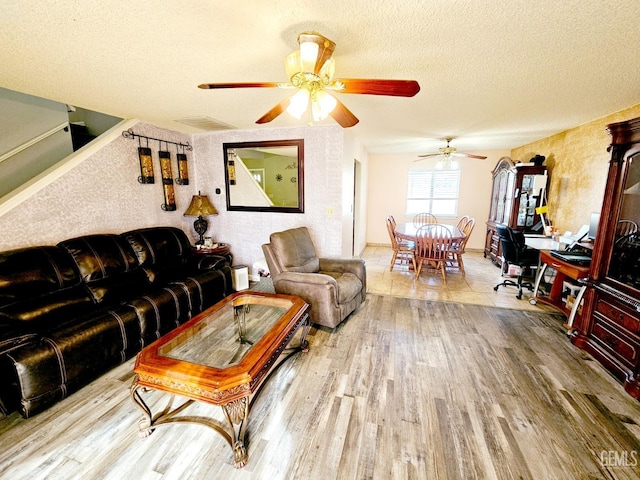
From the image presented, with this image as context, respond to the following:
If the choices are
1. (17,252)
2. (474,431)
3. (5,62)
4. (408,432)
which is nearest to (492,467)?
(474,431)

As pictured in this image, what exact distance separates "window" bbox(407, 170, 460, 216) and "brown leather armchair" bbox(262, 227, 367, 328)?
3716mm

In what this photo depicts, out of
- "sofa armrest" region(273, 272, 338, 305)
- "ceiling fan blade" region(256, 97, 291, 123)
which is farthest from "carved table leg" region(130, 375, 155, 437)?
"ceiling fan blade" region(256, 97, 291, 123)

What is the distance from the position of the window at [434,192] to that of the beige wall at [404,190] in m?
0.12

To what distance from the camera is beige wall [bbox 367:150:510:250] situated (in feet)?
18.9

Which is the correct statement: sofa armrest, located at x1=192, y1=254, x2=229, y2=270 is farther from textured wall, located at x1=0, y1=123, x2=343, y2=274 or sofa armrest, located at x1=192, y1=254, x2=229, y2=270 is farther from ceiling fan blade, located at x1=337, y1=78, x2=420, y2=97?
ceiling fan blade, located at x1=337, y1=78, x2=420, y2=97

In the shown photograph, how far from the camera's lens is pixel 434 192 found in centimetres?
609

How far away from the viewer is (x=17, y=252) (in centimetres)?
209

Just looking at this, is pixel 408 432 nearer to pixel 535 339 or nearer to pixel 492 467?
pixel 492 467

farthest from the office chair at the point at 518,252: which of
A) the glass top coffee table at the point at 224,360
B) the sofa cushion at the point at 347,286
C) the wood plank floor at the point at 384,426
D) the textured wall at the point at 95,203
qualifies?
the textured wall at the point at 95,203

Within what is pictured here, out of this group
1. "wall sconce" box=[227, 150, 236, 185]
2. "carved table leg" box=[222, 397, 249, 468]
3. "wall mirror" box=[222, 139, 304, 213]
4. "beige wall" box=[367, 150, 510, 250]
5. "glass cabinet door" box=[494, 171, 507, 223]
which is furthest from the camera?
A: "beige wall" box=[367, 150, 510, 250]

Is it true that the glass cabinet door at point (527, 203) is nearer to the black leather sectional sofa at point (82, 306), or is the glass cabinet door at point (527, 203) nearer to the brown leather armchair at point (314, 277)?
the brown leather armchair at point (314, 277)

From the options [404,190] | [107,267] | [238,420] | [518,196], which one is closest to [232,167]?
[107,267]

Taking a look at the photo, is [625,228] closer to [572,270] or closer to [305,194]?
[572,270]

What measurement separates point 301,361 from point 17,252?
2.43m
